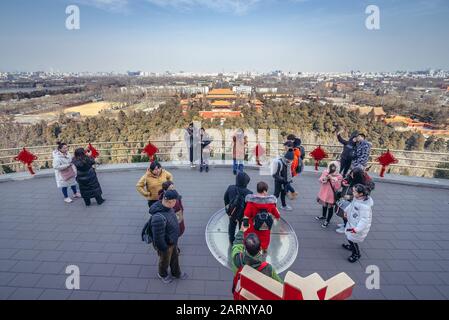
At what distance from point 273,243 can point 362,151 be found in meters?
3.18

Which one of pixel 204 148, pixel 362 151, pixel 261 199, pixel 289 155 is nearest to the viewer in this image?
pixel 261 199

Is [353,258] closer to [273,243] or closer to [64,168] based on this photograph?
[273,243]

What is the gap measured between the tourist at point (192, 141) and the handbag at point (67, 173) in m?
3.25

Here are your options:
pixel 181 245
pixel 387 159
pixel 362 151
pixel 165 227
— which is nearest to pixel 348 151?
pixel 362 151

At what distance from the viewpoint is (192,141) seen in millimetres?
7898

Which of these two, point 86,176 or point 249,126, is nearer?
point 86,176

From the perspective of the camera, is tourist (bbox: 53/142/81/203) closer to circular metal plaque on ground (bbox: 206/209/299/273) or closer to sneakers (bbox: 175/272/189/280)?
circular metal plaque on ground (bbox: 206/209/299/273)

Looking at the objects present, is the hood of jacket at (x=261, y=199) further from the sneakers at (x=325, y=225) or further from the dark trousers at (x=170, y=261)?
the sneakers at (x=325, y=225)

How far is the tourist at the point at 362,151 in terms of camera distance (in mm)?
5809

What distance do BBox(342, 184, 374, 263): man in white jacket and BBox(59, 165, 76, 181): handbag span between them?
5972 mm

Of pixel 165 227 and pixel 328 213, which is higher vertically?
pixel 165 227

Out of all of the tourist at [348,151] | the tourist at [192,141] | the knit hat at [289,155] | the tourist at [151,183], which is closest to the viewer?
the tourist at [151,183]

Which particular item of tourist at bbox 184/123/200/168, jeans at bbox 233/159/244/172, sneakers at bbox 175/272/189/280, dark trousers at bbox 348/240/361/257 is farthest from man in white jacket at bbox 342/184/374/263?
tourist at bbox 184/123/200/168

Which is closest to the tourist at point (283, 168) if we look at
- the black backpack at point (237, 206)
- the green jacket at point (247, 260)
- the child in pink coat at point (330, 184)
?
the child in pink coat at point (330, 184)
